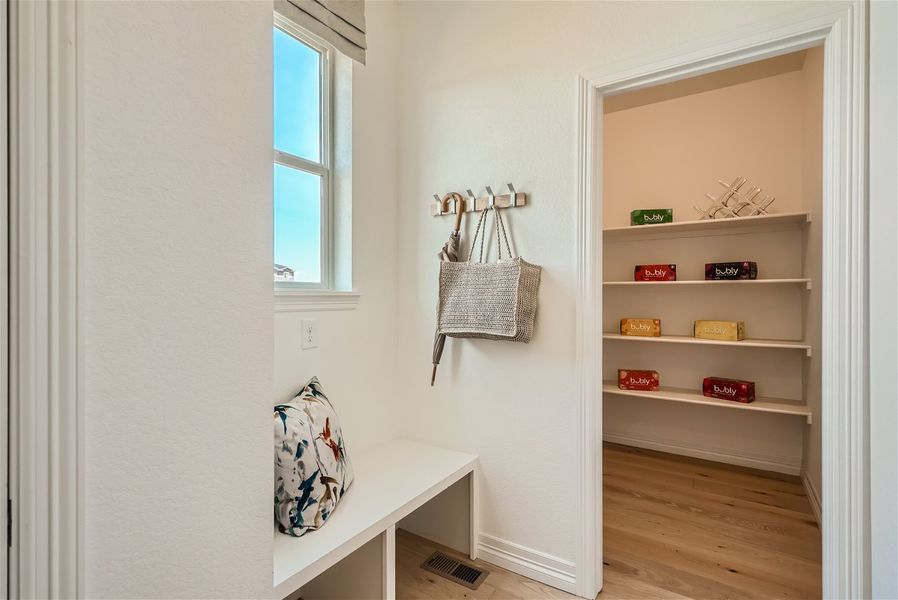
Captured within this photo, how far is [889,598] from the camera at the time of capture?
3.80 ft

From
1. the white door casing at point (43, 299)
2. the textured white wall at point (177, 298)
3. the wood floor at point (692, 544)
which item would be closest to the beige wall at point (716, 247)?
the wood floor at point (692, 544)

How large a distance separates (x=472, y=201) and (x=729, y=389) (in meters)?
2.16

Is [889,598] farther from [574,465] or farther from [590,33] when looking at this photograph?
[590,33]

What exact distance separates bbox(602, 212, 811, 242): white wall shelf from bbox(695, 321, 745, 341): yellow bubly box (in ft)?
2.09

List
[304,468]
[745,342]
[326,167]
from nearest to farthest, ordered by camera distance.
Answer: [304,468]
[326,167]
[745,342]

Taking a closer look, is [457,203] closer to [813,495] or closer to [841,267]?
[841,267]

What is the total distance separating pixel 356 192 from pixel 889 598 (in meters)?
2.18

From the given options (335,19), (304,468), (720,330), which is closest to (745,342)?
(720,330)

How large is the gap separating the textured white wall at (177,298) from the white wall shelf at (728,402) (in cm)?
277

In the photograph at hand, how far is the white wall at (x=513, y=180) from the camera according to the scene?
1782mm

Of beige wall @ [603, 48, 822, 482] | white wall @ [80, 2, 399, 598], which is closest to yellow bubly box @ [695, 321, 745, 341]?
beige wall @ [603, 48, 822, 482]

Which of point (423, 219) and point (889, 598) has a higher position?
point (423, 219)

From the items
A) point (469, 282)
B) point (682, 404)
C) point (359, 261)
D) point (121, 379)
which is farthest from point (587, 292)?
point (682, 404)

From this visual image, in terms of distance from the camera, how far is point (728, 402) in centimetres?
287
